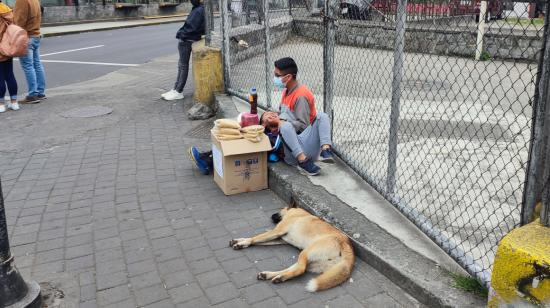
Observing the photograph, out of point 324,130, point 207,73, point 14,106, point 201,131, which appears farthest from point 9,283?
point 14,106

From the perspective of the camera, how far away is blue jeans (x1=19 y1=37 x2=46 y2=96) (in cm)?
828

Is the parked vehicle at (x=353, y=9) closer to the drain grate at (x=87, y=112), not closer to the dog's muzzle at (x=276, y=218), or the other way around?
the dog's muzzle at (x=276, y=218)

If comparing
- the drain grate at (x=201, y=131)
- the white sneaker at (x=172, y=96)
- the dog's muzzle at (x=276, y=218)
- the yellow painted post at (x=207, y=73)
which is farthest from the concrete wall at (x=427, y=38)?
the white sneaker at (x=172, y=96)

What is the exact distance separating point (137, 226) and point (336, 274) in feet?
5.95

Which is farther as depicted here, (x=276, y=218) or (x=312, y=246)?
(x=276, y=218)

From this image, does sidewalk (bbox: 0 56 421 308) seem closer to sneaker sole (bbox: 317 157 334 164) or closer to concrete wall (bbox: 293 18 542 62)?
sneaker sole (bbox: 317 157 334 164)

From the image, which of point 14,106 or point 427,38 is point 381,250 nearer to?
point 427,38

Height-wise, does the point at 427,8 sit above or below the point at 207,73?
above

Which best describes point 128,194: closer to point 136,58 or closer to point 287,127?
point 287,127

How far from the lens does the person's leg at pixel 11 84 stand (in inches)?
309

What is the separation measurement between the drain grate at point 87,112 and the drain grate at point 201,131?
5.89 ft

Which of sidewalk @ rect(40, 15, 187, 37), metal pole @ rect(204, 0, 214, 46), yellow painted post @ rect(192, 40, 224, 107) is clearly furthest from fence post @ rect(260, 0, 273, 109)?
sidewalk @ rect(40, 15, 187, 37)

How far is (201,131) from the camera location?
6.95 metres

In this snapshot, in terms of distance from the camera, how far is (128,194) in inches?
190
